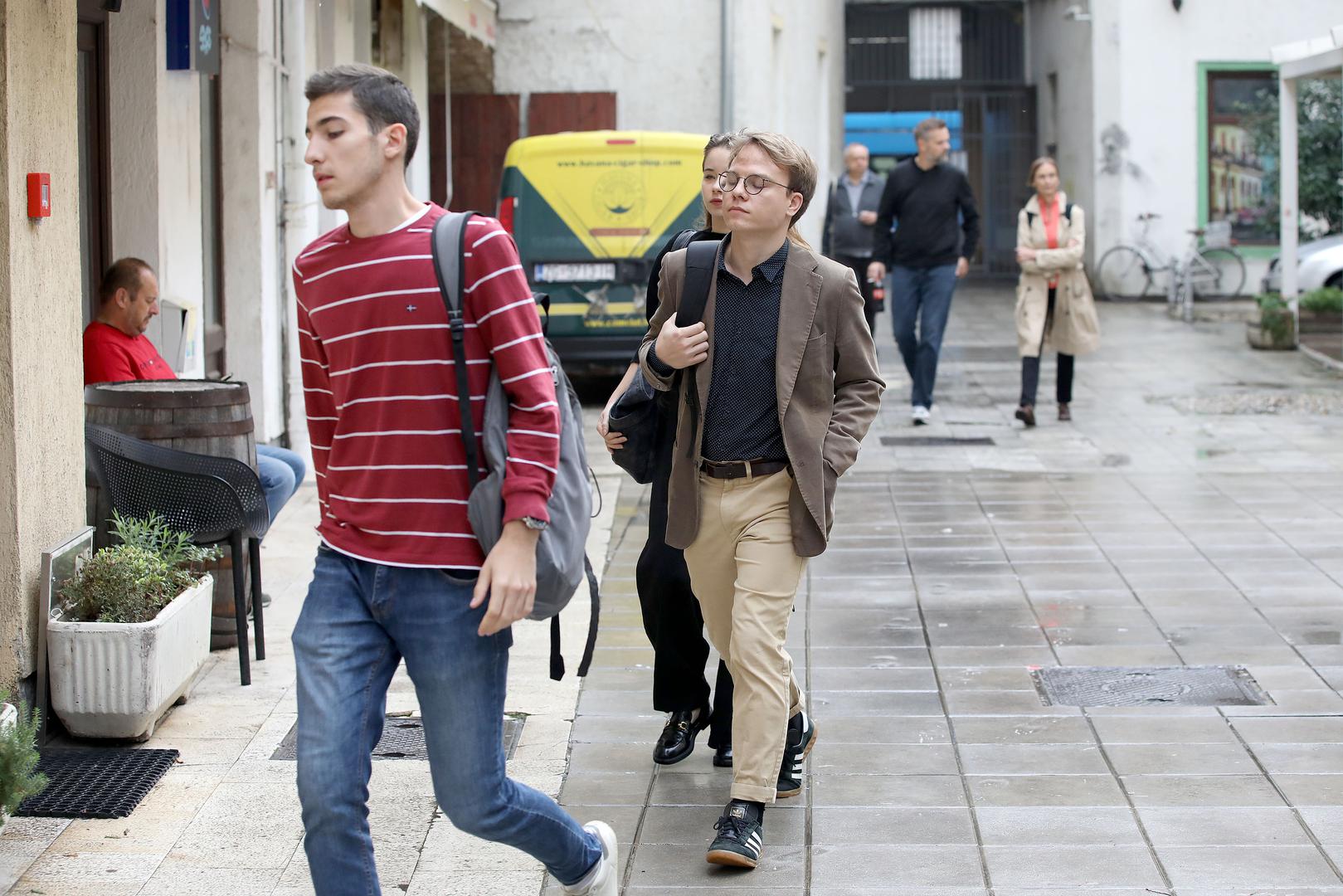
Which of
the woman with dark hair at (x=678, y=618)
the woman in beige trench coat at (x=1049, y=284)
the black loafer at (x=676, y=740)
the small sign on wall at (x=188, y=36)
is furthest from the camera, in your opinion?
the woman in beige trench coat at (x=1049, y=284)

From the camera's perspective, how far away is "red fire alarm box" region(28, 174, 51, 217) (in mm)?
4938

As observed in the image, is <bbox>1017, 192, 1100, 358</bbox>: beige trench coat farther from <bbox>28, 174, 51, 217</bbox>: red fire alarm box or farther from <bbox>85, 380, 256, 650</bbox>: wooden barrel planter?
<bbox>28, 174, 51, 217</bbox>: red fire alarm box

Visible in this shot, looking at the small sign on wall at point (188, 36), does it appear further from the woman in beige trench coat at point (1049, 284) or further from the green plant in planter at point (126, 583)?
the woman in beige trench coat at point (1049, 284)

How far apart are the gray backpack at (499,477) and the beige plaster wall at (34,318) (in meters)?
2.11

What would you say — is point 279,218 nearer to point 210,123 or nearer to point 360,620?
point 210,123

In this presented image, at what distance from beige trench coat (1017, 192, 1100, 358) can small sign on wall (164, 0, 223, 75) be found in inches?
214

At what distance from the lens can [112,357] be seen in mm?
6320

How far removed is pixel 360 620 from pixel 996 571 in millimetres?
4754

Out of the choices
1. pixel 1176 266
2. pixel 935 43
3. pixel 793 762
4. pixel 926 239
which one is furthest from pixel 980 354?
pixel 935 43

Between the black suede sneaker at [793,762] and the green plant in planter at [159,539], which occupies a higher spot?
the green plant in planter at [159,539]

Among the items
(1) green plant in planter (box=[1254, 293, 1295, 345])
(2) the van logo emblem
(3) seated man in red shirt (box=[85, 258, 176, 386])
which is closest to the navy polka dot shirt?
(3) seated man in red shirt (box=[85, 258, 176, 386])

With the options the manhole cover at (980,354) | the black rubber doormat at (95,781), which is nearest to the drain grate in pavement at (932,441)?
the manhole cover at (980,354)

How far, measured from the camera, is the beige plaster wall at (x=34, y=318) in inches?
191

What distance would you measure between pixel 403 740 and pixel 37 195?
6.13ft
